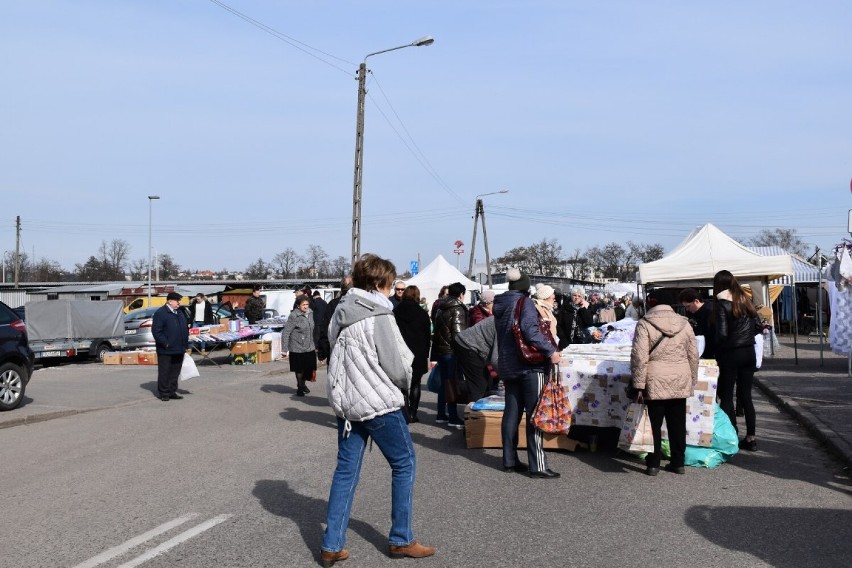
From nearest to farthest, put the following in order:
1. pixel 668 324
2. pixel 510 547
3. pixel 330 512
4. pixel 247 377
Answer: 1. pixel 330 512
2. pixel 510 547
3. pixel 668 324
4. pixel 247 377

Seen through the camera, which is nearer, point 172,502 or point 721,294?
point 172,502

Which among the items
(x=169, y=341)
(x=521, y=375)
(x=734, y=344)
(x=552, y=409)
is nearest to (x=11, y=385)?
(x=169, y=341)

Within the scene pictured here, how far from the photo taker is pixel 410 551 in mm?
5172

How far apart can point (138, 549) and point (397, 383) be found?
2.01 metres

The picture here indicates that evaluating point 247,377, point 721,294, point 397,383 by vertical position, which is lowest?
point 247,377

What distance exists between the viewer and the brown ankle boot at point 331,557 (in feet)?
16.5

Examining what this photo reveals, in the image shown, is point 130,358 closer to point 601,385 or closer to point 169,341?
point 169,341

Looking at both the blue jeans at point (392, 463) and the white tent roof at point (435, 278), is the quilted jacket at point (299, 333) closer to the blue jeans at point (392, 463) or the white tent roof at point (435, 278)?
the blue jeans at point (392, 463)

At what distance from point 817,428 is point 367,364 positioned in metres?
6.89

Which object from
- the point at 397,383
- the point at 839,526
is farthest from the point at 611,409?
the point at 397,383

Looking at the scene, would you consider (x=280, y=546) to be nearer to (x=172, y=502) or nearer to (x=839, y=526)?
(x=172, y=502)

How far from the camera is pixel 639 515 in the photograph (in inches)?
247

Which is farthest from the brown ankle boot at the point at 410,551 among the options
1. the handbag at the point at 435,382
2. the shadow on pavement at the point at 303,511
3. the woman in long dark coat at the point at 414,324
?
the handbag at the point at 435,382

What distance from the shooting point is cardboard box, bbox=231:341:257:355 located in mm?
22500
